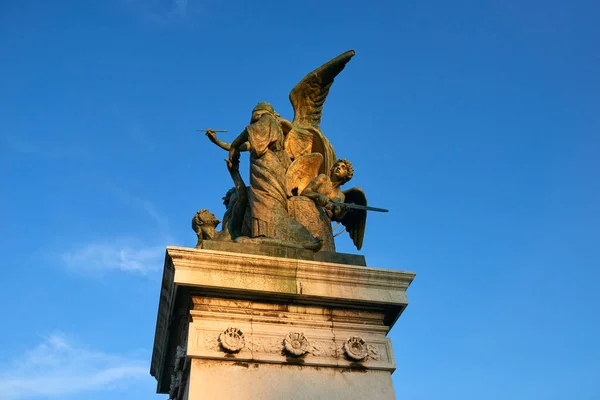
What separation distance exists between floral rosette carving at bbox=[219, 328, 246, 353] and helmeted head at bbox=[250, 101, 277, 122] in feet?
10.9

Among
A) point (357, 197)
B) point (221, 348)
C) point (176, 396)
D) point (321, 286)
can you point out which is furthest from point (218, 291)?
point (357, 197)

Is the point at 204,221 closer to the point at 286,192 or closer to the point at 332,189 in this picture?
the point at 286,192

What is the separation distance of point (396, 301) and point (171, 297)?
2381mm

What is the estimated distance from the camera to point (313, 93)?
9.68 meters

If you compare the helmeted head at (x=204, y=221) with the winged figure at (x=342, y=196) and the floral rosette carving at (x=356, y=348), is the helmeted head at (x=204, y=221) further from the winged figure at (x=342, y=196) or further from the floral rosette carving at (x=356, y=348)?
the floral rosette carving at (x=356, y=348)

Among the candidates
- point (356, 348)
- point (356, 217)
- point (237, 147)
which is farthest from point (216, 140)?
point (356, 348)

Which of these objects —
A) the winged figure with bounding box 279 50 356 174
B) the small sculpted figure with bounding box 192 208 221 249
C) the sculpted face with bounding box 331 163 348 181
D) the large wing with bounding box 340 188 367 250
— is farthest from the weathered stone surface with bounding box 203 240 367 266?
the winged figure with bounding box 279 50 356 174

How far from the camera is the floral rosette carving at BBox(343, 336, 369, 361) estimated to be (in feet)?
19.0

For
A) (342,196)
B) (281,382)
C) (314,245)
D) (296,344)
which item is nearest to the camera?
(281,382)

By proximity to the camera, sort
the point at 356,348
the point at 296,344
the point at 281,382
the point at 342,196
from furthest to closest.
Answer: the point at 342,196
the point at 356,348
the point at 296,344
the point at 281,382

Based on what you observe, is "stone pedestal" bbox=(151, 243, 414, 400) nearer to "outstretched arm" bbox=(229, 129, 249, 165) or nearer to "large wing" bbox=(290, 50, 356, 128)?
"outstretched arm" bbox=(229, 129, 249, 165)

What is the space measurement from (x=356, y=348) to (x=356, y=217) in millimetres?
3013

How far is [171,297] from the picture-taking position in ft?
19.9

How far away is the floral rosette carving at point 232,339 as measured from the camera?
215 inches
